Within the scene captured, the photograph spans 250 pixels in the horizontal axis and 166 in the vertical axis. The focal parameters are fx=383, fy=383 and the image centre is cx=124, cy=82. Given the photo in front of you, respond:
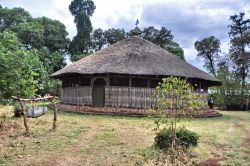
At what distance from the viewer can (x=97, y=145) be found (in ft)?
47.4

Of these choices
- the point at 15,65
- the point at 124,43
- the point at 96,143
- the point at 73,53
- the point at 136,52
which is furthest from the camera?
the point at 73,53

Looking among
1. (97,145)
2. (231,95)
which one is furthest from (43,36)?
(97,145)

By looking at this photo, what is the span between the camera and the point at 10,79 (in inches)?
683

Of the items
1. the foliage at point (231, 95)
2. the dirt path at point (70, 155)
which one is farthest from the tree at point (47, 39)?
the dirt path at point (70, 155)

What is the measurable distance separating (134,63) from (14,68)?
1220cm

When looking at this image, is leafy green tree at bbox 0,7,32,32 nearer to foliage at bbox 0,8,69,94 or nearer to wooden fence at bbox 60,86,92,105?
foliage at bbox 0,8,69,94

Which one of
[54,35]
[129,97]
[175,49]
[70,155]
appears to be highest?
[54,35]

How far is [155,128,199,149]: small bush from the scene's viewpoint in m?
13.6

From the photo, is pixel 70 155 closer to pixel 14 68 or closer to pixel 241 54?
pixel 14 68

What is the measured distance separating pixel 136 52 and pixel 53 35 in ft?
96.3

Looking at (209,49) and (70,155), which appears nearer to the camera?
(70,155)

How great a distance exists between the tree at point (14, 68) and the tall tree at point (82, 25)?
39639 millimetres

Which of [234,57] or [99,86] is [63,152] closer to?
[99,86]

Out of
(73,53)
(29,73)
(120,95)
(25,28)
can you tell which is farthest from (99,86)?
(73,53)
